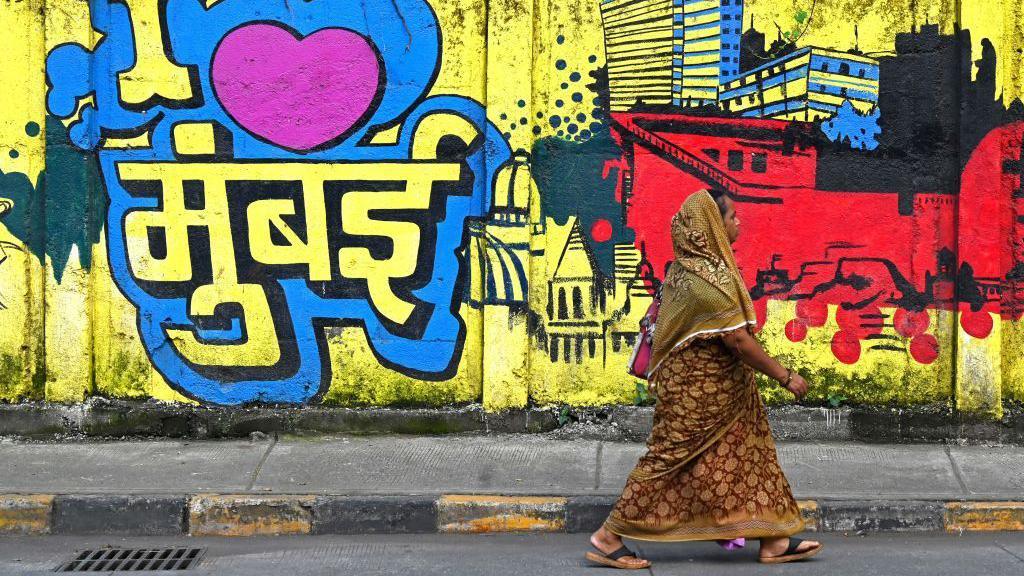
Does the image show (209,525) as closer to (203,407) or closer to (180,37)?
(203,407)

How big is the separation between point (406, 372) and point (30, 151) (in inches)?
105

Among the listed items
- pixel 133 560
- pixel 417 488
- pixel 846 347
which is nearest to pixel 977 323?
pixel 846 347

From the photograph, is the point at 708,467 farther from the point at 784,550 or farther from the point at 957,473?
the point at 957,473

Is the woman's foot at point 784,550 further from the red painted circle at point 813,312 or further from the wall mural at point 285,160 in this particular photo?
the wall mural at point 285,160

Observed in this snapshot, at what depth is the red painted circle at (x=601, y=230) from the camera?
743cm

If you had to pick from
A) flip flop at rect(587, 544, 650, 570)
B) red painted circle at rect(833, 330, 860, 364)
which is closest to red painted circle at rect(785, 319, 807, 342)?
red painted circle at rect(833, 330, 860, 364)

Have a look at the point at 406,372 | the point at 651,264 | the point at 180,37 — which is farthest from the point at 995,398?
the point at 180,37

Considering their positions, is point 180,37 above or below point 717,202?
above

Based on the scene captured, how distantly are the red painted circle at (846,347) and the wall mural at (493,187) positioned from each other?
0.06 feet

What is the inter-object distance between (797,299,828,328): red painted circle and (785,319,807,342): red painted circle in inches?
1.2

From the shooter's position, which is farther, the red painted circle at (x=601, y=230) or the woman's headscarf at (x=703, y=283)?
the red painted circle at (x=601, y=230)

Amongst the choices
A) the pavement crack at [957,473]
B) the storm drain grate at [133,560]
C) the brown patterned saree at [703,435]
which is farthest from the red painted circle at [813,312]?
the storm drain grate at [133,560]

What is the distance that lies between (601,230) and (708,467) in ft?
8.08

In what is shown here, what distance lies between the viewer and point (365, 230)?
7453 mm
